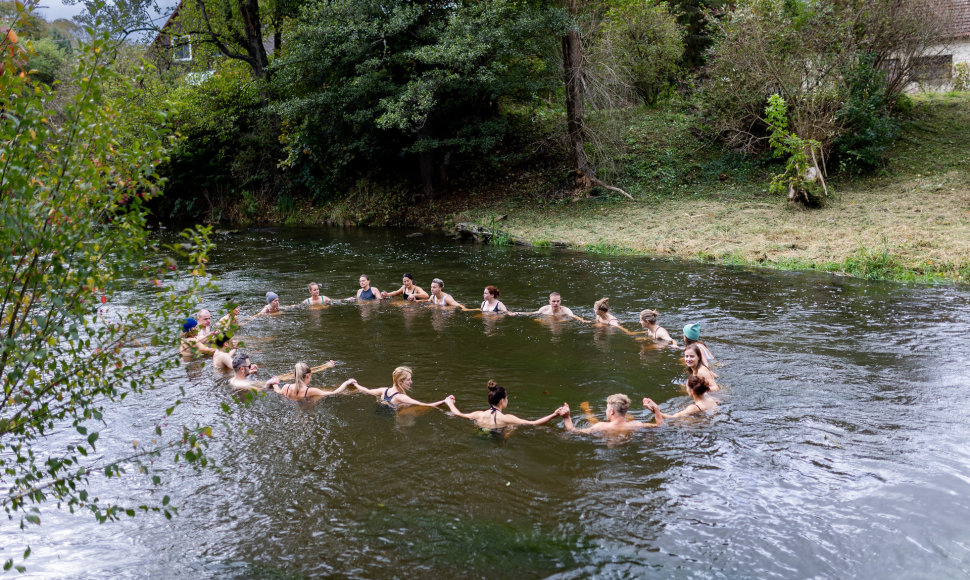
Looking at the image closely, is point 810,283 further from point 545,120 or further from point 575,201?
point 545,120

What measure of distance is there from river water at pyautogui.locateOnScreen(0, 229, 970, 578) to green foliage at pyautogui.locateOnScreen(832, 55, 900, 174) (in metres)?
10.9

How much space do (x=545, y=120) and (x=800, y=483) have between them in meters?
28.1

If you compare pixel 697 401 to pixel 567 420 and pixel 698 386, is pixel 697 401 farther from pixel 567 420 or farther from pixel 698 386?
pixel 567 420

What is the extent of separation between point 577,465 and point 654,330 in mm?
5249

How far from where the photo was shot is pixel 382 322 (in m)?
15.3

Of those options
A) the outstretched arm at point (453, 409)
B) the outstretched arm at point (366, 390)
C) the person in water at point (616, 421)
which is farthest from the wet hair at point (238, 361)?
the person in water at point (616, 421)

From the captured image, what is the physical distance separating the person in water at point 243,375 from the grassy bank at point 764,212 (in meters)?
13.4

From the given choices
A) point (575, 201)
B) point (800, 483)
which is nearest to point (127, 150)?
point (800, 483)

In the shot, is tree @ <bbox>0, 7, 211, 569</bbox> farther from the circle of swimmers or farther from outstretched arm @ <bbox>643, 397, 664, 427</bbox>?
outstretched arm @ <bbox>643, 397, 664, 427</bbox>

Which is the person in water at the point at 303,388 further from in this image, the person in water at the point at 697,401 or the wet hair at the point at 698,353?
the wet hair at the point at 698,353

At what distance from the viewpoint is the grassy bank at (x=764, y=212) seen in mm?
17219

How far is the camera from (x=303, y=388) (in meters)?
10.6

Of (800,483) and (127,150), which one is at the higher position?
(127,150)

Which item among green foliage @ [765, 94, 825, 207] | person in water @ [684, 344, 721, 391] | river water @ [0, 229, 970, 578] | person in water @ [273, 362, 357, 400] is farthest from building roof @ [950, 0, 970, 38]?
person in water @ [273, 362, 357, 400]
